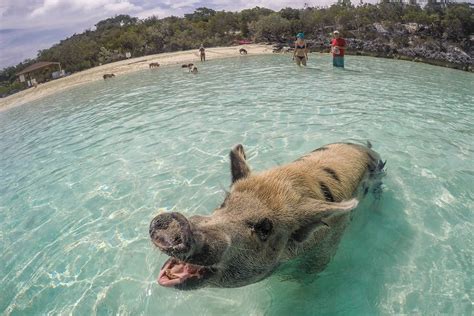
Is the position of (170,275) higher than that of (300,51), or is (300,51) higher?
(170,275)

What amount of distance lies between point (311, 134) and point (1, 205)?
7.77 m

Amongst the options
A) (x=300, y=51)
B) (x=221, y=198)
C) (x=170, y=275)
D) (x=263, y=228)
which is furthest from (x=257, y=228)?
(x=300, y=51)

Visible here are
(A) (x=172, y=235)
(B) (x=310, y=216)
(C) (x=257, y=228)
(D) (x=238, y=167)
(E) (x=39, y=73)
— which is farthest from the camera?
(E) (x=39, y=73)

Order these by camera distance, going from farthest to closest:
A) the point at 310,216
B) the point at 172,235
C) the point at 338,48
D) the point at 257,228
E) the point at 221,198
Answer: the point at 338,48, the point at 221,198, the point at 310,216, the point at 257,228, the point at 172,235

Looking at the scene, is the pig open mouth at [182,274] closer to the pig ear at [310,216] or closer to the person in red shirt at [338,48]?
the pig ear at [310,216]

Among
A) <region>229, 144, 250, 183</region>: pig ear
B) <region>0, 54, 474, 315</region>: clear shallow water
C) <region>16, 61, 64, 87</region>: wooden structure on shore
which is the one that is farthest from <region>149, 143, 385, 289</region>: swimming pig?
<region>16, 61, 64, 87</region>: wooden structure on shore

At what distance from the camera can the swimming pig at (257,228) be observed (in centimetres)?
258

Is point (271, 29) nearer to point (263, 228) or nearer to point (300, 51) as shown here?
point (300, 51)

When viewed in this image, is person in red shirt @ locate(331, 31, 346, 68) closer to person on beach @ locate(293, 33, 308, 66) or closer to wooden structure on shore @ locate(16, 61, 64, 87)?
person on beach @ locate(293, 33, 308, 66)

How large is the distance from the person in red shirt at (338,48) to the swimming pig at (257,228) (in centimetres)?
1713

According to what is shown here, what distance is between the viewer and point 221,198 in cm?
684

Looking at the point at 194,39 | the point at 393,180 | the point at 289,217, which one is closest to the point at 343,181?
the point at 289,217

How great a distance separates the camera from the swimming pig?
8.46ft

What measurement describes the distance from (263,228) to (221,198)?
3582 millimetres
